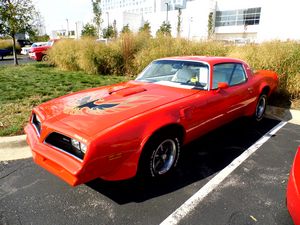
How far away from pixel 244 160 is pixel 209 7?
5660 centimetres

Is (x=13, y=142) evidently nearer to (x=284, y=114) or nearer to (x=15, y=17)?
(x=284, y=114)

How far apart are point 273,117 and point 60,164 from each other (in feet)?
15.7

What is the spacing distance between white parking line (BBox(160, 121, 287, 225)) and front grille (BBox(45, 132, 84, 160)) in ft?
3.39

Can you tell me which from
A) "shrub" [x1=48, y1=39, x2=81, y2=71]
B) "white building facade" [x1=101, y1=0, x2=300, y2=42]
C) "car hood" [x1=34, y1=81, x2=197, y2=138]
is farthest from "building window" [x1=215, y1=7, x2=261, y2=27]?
"car hood" [x1=34, y1=81, x2=197, y2=138]

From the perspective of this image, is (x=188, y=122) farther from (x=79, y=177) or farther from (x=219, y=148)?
(x=79, y=177)

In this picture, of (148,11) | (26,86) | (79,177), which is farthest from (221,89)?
(148,11)

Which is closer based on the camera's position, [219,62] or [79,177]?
[79,177]

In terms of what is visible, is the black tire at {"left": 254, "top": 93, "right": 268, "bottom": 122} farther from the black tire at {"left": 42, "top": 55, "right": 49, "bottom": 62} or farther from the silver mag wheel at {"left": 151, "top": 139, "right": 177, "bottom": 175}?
the black tire at {"left": 42, "top": 55, "right": 49, "bottom": 62}

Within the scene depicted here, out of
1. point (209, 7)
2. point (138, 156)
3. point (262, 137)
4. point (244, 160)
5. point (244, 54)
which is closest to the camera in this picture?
point (138, 156)

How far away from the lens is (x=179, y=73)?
3.85 meters

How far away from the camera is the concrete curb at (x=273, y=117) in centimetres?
387

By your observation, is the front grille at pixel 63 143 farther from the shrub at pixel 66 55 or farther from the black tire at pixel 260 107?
the shrub at pixel 66 55

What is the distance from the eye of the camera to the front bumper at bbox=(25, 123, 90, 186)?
2.21 m

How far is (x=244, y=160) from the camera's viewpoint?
3.51 meters
